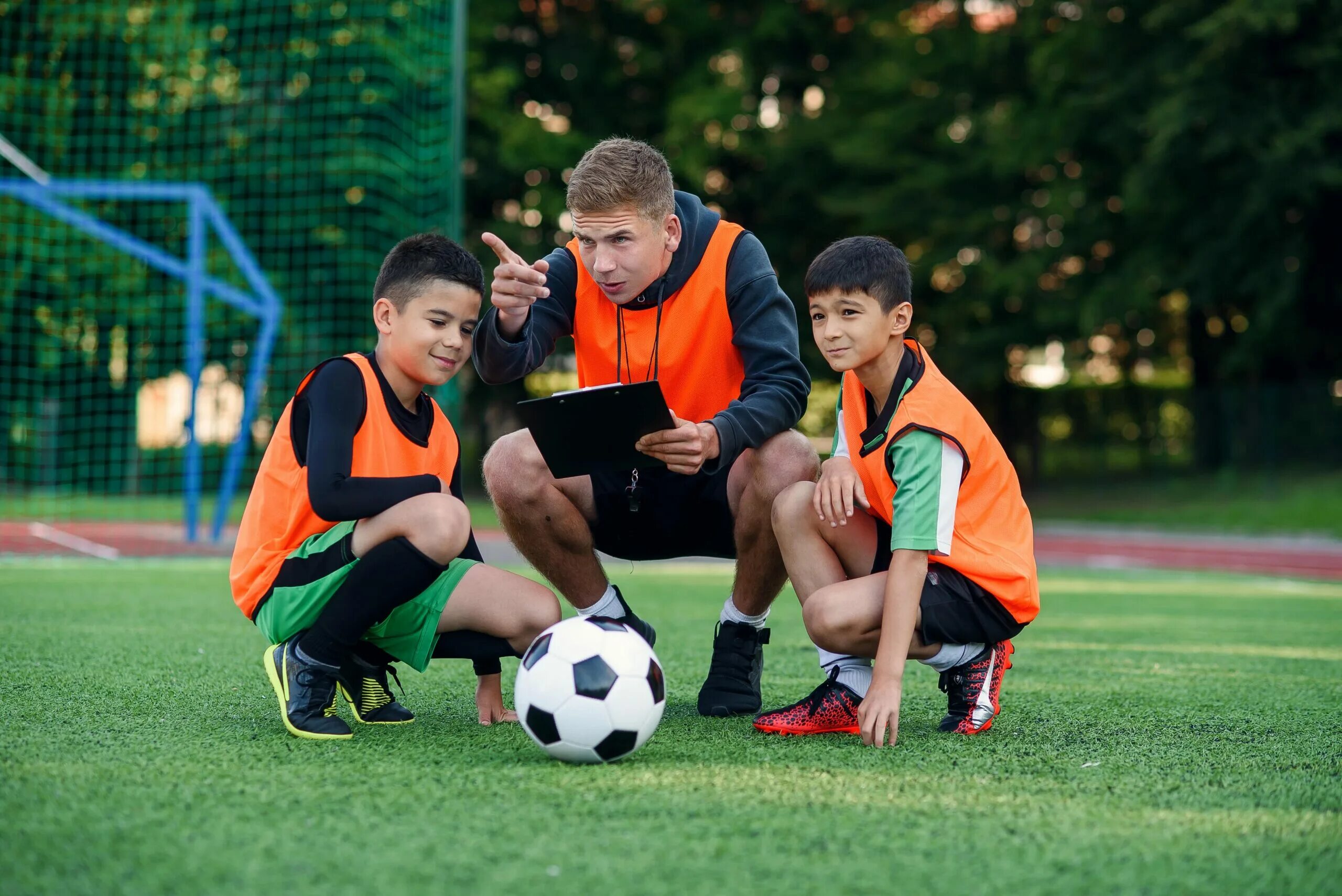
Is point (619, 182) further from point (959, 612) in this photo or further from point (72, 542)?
point (72, 542)

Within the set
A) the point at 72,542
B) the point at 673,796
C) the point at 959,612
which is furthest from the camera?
the point at 72,542

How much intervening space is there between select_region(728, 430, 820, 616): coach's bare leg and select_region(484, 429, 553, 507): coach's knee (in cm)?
53

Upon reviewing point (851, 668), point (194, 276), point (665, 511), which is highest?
point (194, 276)

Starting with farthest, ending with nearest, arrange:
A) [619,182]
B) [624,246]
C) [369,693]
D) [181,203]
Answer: [181,203] → [624,246] → [619,182] → [369,693]

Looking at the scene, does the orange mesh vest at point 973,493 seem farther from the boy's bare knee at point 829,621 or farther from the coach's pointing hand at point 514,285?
the coach's pointing hand at point 514,285

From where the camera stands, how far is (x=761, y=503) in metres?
3.38

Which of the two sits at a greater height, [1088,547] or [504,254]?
[504,254]

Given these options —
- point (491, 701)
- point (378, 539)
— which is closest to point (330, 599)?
point (378, 539)

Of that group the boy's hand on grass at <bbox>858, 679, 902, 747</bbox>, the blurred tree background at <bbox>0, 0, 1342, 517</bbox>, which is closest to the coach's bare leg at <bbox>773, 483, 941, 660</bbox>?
the boy's hand on grass at <bbox>858, 679, 902, 747</bbox>

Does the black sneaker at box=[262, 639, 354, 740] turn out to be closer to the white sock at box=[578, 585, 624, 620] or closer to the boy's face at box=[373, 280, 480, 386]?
the boy's face at box=[373, 280, 480, 386]

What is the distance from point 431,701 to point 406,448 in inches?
27.8

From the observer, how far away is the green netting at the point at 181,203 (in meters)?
13.3

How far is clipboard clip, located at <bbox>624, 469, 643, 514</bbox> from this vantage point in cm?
351

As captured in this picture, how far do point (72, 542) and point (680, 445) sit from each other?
8.21m
